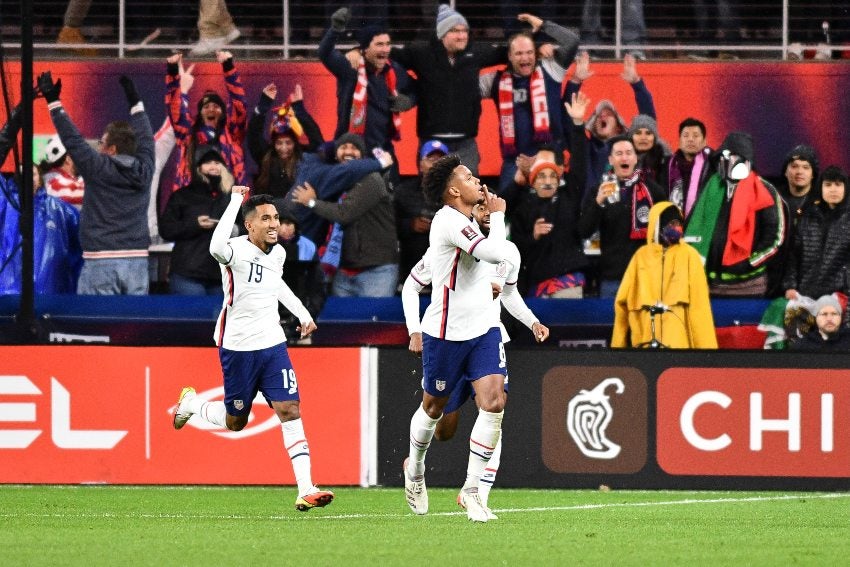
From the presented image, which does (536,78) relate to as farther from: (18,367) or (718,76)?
(18,367)

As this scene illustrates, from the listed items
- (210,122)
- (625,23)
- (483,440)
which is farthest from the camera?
(625,23)

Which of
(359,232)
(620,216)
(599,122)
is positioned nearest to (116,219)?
(359,232)

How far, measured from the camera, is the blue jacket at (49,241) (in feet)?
48.4

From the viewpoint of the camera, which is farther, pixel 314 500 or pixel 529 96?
pixel 529 96

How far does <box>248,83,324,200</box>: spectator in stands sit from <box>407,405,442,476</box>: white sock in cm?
546

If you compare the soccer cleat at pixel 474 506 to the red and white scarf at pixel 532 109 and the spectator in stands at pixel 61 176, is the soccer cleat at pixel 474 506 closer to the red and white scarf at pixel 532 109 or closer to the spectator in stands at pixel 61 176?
the red and white scarf at pixel 532 109

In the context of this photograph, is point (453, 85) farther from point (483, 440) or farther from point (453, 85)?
point (483, 440)

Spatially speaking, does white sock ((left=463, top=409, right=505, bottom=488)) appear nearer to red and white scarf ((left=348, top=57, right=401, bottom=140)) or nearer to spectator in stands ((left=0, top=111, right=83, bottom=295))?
red and white scarf ((left=348, top=57, right=401, bottom=140))

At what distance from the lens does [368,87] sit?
1524 cm

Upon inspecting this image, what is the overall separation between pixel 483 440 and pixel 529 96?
20.7 ft

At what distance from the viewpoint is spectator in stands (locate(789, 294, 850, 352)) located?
1355 centimetres

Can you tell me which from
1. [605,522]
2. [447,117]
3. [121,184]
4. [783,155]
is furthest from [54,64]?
[605,522]

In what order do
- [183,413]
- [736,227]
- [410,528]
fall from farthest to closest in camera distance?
[736,227] → [183,413] → [410,528]

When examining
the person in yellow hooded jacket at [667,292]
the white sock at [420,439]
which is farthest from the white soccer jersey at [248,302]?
the person in yellow hooded jacket at [667,292]
